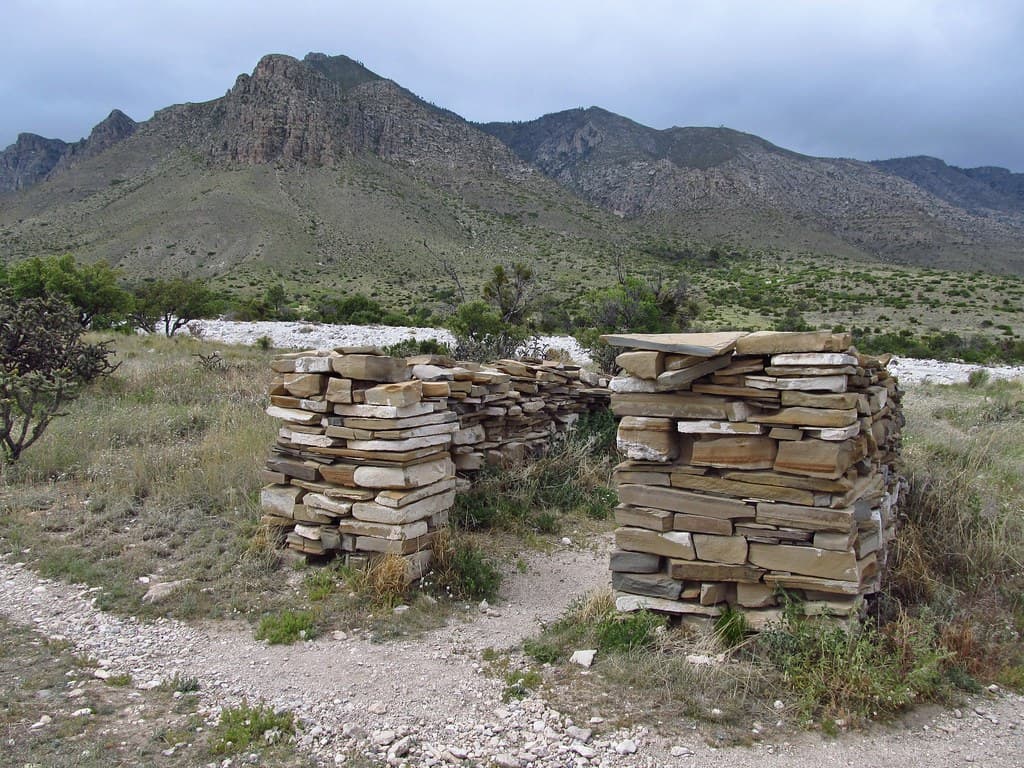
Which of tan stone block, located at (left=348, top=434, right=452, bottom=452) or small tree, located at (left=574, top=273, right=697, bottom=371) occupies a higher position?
small tree, located at (left=574, top=273, right=697, bottom=371)

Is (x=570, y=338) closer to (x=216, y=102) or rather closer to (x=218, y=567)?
(x=218, y=567)

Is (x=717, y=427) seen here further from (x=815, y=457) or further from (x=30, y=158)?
(x=30, y=158)

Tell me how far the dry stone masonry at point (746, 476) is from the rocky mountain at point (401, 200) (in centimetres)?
3155

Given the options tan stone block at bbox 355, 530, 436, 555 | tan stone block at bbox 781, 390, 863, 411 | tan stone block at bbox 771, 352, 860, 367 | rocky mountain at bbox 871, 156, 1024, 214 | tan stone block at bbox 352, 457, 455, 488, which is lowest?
tan stone block at bbox 355, 530, 436, 555

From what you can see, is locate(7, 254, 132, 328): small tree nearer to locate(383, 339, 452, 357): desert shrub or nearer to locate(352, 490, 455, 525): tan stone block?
locate(383, 339, 452, 357): desert shrub

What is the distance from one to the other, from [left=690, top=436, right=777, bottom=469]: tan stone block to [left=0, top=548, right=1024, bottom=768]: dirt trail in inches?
57.3

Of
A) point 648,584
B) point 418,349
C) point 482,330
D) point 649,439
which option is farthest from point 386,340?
point 648,584

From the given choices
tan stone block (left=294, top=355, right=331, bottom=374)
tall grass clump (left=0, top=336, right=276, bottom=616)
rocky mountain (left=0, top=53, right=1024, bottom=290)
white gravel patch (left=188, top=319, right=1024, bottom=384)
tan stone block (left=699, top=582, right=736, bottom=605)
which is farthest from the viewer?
rocky mountain (left=0, top=53, right=1024, bottom=290)

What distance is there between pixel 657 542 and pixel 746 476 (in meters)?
0.69

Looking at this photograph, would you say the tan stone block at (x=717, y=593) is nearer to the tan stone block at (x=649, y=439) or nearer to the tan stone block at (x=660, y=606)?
the tan stone block at (x=660, y=606)

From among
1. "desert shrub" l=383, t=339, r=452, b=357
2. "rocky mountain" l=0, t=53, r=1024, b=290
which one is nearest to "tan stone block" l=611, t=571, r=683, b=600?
"desert shrub" l=383, t=339, r=452, b=357

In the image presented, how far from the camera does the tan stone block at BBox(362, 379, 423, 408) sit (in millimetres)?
5230

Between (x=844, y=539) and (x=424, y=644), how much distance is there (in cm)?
264

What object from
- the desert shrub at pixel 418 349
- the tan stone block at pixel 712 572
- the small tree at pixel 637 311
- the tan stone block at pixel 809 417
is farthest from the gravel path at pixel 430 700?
the small tree at pixel 637 311
